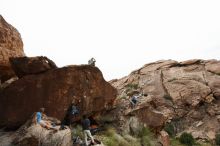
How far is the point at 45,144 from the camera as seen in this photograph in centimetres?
1577

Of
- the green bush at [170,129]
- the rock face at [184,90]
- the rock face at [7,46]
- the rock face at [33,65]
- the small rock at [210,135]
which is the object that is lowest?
the small rock at [210,135]

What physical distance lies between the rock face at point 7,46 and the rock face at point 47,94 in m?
3.13

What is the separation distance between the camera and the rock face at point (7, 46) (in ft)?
71.9

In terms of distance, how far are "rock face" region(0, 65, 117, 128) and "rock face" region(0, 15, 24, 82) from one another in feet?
10.3

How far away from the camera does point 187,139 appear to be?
3066cm

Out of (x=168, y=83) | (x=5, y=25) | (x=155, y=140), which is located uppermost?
(x=5, y=25)

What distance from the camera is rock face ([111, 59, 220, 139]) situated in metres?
34.3

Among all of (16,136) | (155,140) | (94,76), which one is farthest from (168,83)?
(16,136)

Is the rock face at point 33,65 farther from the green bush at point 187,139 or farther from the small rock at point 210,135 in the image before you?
the small rock at point 210,135

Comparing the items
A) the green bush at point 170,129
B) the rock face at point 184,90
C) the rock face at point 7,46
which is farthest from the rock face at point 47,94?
the green bush at point 170,129

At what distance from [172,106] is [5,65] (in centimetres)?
2012

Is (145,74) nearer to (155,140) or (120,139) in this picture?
(155,140)

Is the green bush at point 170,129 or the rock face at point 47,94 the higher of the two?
the rock face at point 47,94

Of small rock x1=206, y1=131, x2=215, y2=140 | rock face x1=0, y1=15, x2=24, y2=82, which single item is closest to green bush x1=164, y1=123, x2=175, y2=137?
small rock x1=206, y1=131, x2=215, y2=140
